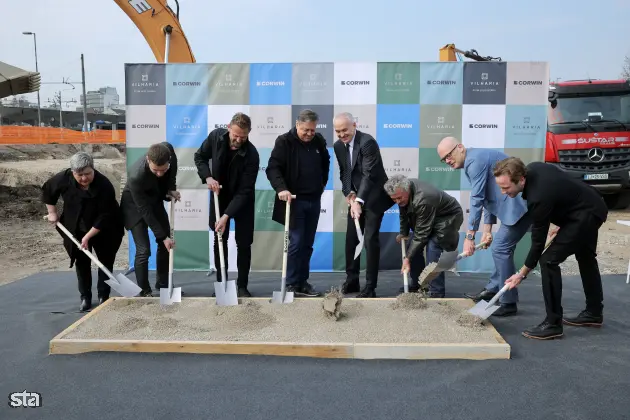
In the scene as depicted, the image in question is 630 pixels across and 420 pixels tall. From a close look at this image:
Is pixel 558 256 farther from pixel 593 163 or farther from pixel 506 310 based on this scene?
pixel 593 163

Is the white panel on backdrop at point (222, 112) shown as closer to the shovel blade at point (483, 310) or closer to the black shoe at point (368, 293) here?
the black shoe at point (368, 293)

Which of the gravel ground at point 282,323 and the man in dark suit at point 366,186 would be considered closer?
the gravel ground at point 282,323

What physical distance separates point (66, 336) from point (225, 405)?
4.05ft

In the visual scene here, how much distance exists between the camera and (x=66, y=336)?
304cm

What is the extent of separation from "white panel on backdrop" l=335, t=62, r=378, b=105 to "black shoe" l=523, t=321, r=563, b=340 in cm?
251

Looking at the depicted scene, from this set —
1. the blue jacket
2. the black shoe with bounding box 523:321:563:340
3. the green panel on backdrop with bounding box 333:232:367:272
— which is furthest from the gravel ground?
the green panel on backdrop with bounding box 333:232:367:272

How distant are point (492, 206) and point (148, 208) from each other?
8.05 feet

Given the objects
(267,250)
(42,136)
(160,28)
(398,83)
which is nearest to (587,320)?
(398,83)

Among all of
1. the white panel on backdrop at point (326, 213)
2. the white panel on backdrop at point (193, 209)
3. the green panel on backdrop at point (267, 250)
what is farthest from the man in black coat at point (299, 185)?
the white panel on backdrop at point (193, 209)

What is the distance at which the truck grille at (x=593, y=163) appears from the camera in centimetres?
882

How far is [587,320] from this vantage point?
343cm

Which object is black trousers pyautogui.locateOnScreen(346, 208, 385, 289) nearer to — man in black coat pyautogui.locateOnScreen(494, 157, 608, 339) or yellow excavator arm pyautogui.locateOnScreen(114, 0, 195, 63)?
man in black coat pyautogui.locateOnScreen(494, 157, 608, 339)

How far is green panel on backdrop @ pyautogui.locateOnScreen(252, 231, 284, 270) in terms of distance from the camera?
502cm

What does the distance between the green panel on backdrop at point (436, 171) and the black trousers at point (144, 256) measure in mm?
2436
